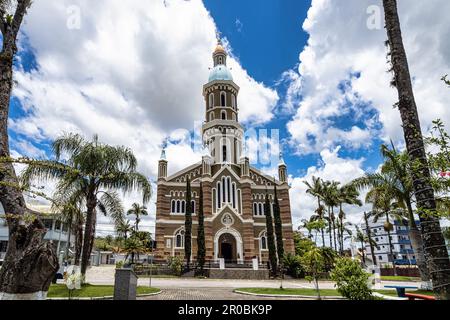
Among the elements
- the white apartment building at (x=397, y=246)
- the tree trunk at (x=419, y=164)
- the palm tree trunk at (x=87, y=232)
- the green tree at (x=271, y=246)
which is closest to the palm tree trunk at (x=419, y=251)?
the tree trunk at (x=419, y=164)

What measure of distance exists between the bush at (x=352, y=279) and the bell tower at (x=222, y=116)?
98.2 feet

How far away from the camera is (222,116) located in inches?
1789

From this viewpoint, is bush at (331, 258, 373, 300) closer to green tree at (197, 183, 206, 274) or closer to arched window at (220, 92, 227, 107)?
green tree at (197, 183, 206, 274)

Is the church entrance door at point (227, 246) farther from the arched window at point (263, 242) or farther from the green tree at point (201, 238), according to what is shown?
the green tree at point (201, 238)

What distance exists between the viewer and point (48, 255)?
6.30 metres

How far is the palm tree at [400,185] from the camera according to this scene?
16.2 m

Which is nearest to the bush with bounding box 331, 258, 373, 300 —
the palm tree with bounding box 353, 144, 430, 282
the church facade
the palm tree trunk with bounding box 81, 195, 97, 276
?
the palm tree with bounding box 353, 144, 430, 282

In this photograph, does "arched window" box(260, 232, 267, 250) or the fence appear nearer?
the fence

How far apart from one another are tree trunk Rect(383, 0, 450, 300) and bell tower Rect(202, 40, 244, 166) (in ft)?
107

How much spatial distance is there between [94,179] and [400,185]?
17260 mm

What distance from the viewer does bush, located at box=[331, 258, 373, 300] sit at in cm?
1046
